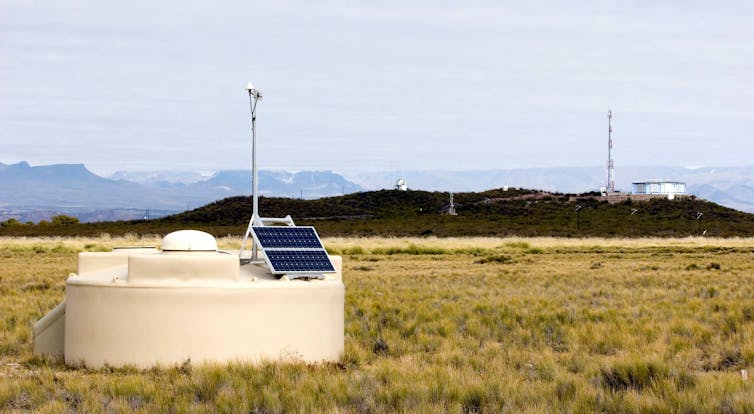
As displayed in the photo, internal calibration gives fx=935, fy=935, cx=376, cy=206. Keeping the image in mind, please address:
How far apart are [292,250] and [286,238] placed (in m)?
0.50

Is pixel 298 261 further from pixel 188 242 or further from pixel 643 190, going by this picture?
pixel 643 190

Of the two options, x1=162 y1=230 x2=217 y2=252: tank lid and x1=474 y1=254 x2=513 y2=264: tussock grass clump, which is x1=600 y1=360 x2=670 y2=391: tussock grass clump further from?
x1=474 y1=254 x2=513 y2=264: tussock grass clump

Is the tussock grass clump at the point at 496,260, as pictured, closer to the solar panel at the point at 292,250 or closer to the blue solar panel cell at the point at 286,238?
the blue solar panel cell at the point at 286,238

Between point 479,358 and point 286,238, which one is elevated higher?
point 286,238

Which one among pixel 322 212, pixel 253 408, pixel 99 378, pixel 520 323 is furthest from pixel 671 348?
pixel 322 212

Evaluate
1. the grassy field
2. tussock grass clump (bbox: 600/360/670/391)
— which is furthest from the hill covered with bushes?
tussock grass clump (bbox: 600/360/670/391)

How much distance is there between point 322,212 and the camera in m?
135

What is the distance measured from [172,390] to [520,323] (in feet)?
36.1

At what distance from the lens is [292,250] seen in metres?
16.0

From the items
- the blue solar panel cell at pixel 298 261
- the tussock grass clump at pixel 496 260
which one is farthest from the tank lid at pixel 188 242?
the tussock grass clump at pixel 496 260

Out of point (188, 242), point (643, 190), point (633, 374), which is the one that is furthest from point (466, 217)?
point (633, 374)

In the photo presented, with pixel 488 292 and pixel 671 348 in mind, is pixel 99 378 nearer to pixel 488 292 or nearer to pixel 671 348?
pixel 671 348

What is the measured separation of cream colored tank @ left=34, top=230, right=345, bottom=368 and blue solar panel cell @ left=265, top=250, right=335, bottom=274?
0.31 metres

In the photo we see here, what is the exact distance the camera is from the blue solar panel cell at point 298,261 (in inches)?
603
